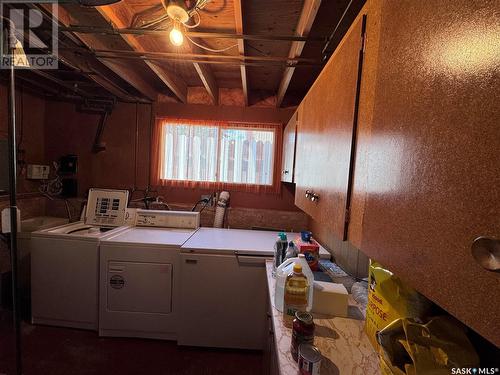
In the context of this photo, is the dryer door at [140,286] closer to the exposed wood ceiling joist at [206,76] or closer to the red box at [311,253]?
the red box at [311,253]

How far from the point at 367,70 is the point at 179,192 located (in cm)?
249

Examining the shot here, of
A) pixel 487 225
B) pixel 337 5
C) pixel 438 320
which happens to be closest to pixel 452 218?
pixel 487 225

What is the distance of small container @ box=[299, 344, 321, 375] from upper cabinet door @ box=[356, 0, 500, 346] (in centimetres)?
44

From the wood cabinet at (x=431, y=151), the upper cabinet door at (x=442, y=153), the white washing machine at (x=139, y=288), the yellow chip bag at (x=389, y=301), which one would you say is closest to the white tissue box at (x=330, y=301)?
the yellow chip bag at (x=389, y=301)

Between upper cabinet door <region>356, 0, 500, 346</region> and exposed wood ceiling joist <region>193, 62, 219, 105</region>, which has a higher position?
exposed wood ceiling joist <region>193, 62, 219, 105</region>

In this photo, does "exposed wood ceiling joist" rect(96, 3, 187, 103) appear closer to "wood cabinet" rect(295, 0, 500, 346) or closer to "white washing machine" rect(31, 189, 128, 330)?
"wood cabinet" rect(295, 0, 500, 346)

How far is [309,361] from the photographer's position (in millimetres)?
745

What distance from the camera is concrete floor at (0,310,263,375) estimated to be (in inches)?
67.7

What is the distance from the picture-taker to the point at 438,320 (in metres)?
0.60

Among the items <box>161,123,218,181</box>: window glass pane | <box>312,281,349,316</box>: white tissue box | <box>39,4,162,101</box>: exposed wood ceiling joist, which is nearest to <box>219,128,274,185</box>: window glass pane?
<box>161,123,218,181</box>: window glass pane

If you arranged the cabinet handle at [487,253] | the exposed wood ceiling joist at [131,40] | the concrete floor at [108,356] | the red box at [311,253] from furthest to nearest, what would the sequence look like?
the concrete floor at [108,356]
the red box at [311,253]
the exposed wood ceiling joist at [131,40]
the cabinet handle at [487,253]

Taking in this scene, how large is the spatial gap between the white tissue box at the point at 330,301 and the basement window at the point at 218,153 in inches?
65.4

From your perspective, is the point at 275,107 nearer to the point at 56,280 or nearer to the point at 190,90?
the point at 190,90

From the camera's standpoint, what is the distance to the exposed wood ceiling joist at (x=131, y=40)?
1338 millimetres
